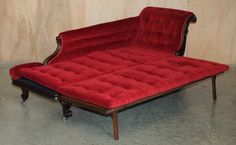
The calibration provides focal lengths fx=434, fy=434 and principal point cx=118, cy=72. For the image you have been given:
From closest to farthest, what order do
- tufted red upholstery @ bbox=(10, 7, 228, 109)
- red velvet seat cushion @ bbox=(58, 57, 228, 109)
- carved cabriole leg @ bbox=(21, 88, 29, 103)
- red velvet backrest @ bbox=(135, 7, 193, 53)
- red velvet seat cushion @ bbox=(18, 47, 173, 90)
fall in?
red velvet seat cushion @ bbox=(58, 57, 228, 109)
tufted red upholstery @ bbox=(10, 7, 228, 109)
red velvet seat cushion @ bbox=(18, 47, 173, 90)
carved cabriole leg @ bbox=(21, 88, 29, 103)
red velvet backrest @ bbox=(135, 7, 193, 53)

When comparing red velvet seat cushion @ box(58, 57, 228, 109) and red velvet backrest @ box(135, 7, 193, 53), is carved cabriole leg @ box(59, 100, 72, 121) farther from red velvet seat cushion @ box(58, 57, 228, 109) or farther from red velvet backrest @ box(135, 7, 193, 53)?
red velvet backrest @ box(135, 7, 193, 53)

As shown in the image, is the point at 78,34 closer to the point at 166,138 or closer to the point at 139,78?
the point at 139,78

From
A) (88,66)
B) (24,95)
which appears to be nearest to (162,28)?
(88,66)

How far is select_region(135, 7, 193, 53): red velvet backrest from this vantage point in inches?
167

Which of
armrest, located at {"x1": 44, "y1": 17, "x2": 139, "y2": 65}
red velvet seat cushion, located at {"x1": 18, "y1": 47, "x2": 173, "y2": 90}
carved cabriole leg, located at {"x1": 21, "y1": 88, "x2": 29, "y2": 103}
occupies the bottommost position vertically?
carved cabriole leg, located at {"x1": 21, "y1": 88, "x2": 29, "y2": 103}

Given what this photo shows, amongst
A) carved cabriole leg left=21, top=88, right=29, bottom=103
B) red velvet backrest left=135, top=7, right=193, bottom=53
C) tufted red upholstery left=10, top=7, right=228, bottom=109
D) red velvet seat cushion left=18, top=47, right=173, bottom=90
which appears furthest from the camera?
red velvet backrest left=135, top=7, right=193, bottom=53

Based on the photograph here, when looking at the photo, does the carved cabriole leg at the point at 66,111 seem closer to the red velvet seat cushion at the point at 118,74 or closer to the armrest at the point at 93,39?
the red velvet seat cushion at the point at 118,74

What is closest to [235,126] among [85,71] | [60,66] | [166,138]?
[166,138]

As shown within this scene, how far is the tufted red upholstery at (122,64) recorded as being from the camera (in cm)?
328

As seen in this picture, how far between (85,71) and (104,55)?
492 mm

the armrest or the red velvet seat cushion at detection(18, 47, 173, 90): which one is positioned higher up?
the armrest

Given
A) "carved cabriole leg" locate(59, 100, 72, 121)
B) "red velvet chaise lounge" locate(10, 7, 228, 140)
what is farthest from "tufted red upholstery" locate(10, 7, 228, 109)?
"carved cabriole leg" locate(59, 100, 72, 121)

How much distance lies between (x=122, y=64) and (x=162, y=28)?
0.73 metres

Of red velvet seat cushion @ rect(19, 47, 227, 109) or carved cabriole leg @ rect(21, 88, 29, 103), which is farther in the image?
carved cabriole leg @ rect(21, 88, 29, 103)
